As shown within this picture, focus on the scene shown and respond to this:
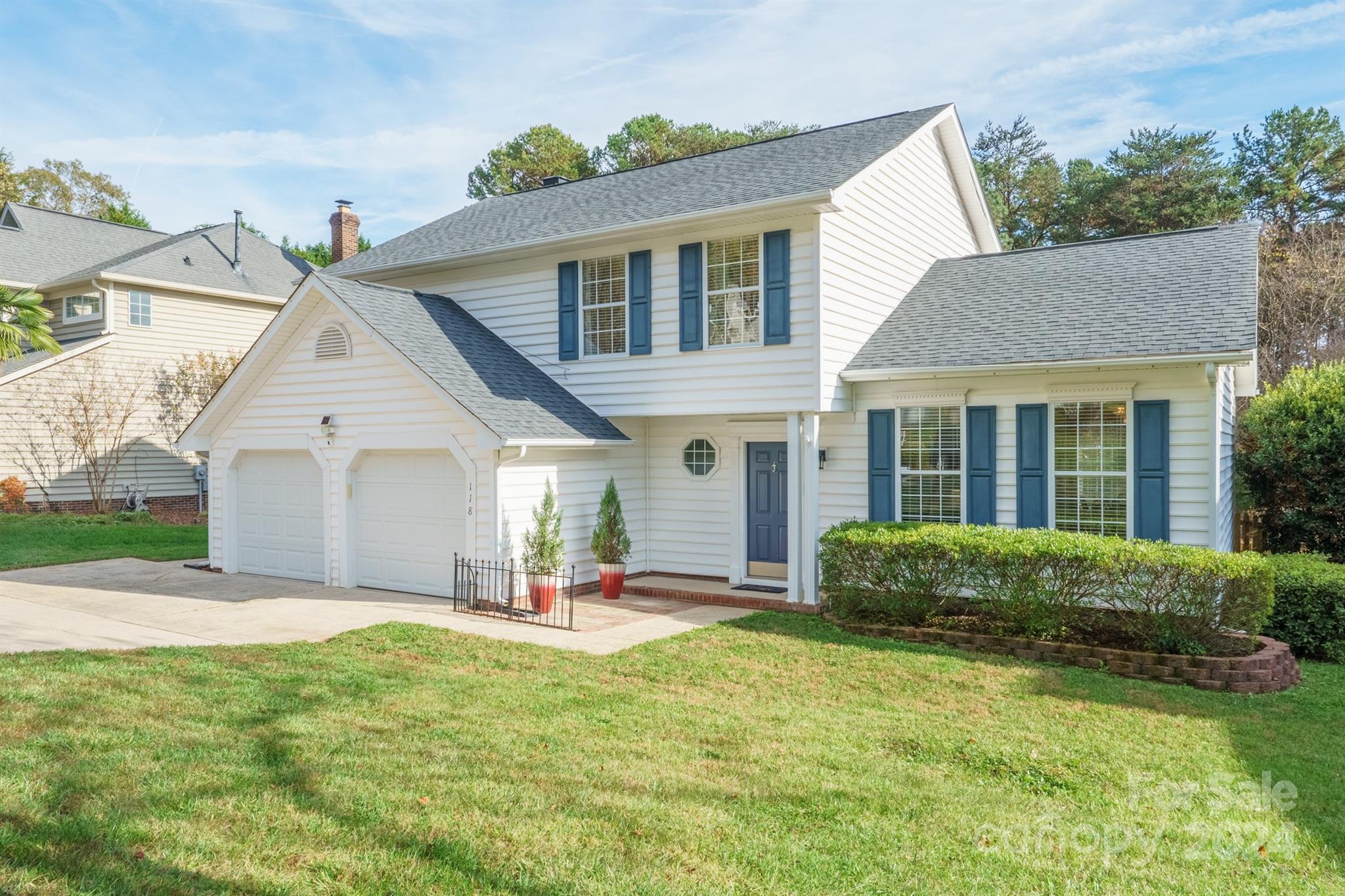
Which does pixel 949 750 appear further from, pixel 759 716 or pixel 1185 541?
pixel 1185 541

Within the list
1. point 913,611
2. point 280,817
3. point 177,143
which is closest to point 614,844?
point 280,817

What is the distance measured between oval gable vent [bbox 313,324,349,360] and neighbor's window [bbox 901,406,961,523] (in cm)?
815

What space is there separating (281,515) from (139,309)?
486 inches

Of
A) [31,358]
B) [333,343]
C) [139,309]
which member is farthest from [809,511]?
[31,358]

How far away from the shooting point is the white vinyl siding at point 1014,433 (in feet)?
32.8

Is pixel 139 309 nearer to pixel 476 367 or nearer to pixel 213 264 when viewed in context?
pixel 213 264

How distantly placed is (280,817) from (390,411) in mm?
8476

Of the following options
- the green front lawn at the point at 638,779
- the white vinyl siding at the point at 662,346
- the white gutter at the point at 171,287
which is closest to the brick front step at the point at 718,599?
the white vinyl siding at the point at 662,346

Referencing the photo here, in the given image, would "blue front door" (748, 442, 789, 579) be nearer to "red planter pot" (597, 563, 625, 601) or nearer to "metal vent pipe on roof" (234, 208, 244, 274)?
"red planter pot" (597, 563, 625, 601)

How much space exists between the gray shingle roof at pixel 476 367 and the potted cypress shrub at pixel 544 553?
104 cm

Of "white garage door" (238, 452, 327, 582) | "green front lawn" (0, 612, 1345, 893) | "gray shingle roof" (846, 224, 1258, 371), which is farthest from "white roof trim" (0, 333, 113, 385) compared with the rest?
"gray shingle roof" (846, 224, 1258, 371)

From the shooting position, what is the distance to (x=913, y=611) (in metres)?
9.98

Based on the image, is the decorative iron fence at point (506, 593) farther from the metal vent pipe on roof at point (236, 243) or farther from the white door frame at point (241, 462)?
the metal vent pipe on roof at point (236, 243)

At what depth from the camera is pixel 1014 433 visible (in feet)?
36.5
